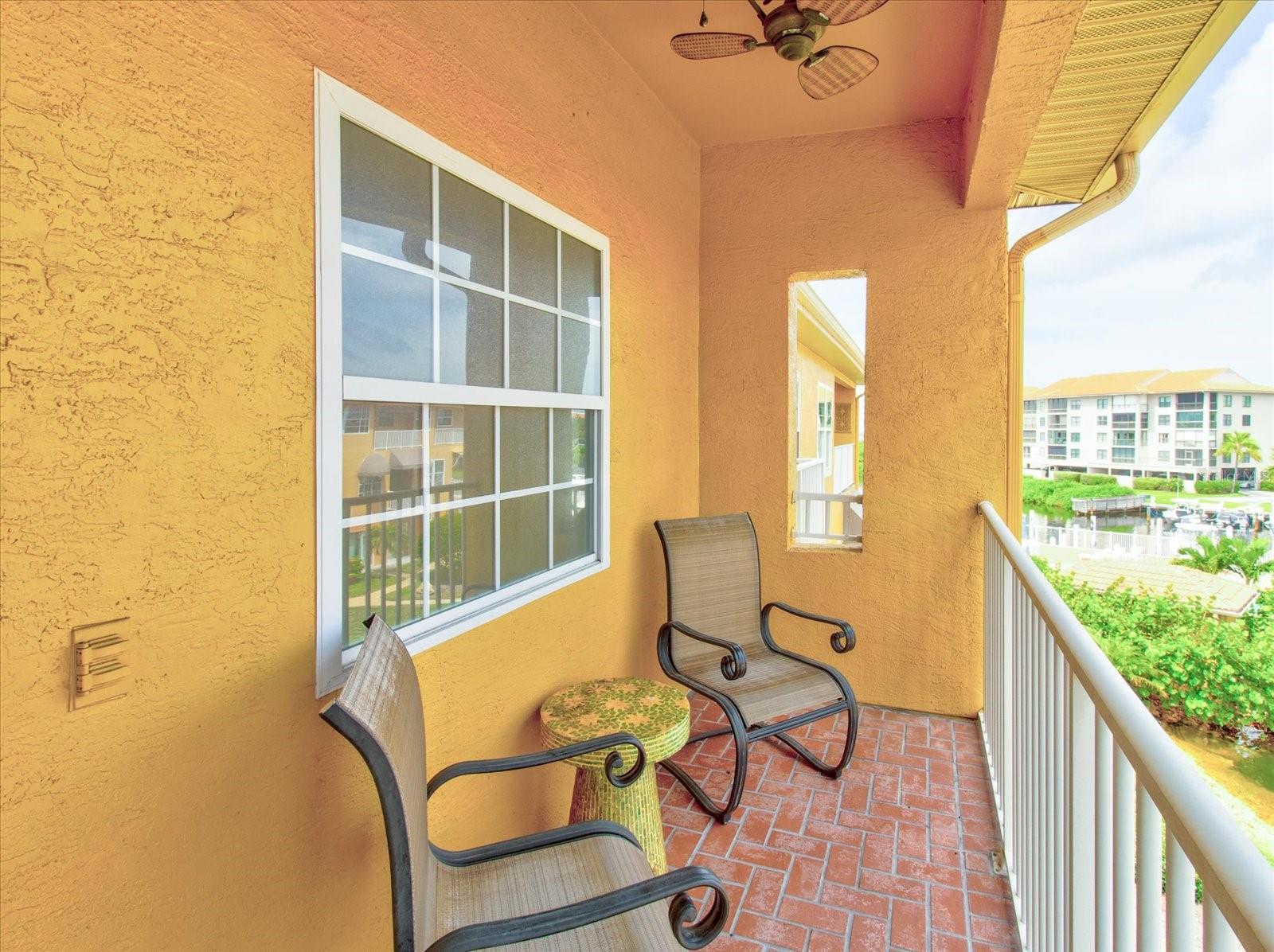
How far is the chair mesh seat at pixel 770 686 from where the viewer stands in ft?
8.95

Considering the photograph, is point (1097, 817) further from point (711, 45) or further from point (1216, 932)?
point (711, 45)

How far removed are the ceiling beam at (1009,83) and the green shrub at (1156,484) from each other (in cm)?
425

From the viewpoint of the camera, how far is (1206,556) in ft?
25.1

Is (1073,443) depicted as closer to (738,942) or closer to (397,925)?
(738,942)

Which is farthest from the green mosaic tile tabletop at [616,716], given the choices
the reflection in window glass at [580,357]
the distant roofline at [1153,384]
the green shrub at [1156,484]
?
the green shrub at [1156,484]

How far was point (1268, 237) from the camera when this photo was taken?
8.78m

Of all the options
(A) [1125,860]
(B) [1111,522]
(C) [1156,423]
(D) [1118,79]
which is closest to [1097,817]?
(A) [1125,860]

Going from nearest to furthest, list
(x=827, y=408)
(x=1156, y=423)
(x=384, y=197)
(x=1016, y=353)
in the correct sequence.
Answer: (x=384, y=197)
(x=1016, y=353)
(x=1156, y=423)
(x=827, y=408)

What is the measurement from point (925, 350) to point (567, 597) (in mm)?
2341

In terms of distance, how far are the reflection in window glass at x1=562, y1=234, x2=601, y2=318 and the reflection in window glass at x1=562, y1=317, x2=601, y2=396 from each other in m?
0.06

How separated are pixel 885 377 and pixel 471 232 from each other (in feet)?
8.06

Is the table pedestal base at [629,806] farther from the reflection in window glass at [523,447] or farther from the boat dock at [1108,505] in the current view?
the boat dock at [1108,505]

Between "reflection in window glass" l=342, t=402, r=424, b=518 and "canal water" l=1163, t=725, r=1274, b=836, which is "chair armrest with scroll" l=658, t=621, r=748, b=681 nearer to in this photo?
"reflection in window glass" l=342, t=402, r=424, b=518

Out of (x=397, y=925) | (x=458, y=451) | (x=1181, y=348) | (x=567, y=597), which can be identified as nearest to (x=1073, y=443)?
(x=1181, y=348)
